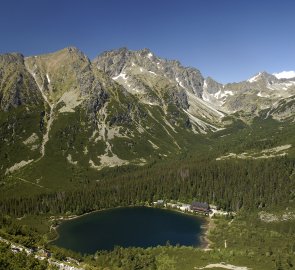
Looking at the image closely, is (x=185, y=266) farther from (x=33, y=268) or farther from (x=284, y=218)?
(x=284, y=218)

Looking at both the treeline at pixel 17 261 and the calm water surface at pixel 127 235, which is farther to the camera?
the calm water surface at pixel 127 235

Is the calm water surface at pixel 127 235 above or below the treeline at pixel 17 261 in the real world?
below

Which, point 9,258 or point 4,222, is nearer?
point 9,258

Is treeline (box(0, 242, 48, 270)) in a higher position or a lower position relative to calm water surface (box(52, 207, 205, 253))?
higher

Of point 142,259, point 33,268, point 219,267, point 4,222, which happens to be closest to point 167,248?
point 142,259

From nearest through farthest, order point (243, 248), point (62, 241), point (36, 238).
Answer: point (36, 238), point (243, 248), point (62, 241)

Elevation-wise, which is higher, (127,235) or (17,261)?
(17,261)

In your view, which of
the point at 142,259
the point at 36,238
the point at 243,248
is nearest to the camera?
the point at 36,238

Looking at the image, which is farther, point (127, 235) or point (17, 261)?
point (127, 235)

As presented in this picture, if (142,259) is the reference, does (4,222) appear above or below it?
above

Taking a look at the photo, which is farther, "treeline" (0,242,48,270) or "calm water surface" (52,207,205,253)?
"calm water surface" (52,207,205,253)
